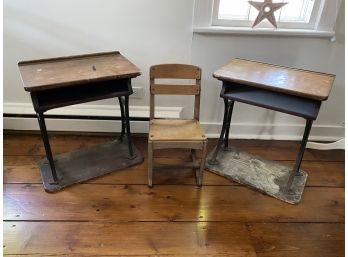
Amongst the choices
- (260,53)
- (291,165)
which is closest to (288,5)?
(260,53)

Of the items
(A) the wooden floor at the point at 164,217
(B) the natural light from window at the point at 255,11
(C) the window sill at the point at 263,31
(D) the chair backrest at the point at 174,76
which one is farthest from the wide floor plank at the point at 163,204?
(B) the natural light from window at the point at 255,11

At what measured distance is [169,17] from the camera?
195 centimetres

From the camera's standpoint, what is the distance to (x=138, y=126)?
2.28 m

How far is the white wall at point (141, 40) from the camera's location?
75.3 inches

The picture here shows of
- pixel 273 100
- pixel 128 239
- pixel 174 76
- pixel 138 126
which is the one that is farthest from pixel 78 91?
pixel 273 100

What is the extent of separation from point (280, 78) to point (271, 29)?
458 millimetres

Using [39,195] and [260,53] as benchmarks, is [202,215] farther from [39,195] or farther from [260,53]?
[260,53]

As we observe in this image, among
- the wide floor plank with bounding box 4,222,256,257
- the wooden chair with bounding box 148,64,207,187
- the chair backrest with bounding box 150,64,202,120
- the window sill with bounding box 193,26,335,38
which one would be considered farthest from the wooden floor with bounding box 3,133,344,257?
the window sill with bounding box 193,26,335,38

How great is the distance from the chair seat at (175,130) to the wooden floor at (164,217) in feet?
1.10

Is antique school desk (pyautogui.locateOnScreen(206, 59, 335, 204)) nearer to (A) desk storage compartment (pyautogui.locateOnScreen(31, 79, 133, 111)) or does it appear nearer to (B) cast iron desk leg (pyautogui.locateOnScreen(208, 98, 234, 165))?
(B) cast iron desk leg (pyautogui.locateOnScreen(208, 98, 234, 165))

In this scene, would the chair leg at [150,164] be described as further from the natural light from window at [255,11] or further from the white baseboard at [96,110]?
the natural light from window at [255,11]

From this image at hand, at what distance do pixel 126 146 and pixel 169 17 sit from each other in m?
0.91

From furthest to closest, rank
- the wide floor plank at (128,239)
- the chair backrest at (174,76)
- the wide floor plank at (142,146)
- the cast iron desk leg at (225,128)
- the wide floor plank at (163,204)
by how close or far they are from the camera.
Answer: the wide floor plank at (142,146) → the cast iron desk leg at (225,128) → the chair backrest at (174,76) → the wide floor plank at (163,204) → the wide floor plank at (128,239)

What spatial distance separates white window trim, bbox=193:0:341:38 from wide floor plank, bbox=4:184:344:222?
3.22 ft
